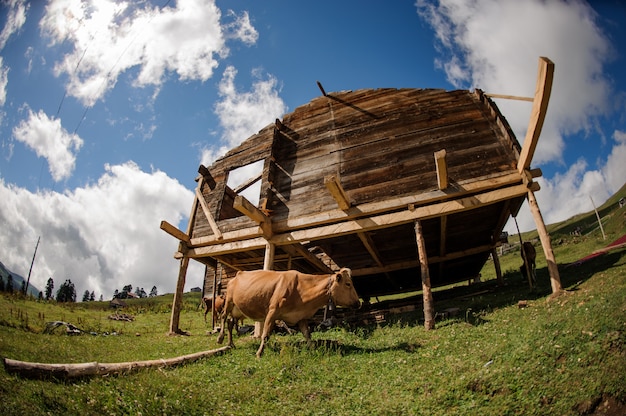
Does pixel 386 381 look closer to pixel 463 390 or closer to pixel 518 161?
pixel 463 390

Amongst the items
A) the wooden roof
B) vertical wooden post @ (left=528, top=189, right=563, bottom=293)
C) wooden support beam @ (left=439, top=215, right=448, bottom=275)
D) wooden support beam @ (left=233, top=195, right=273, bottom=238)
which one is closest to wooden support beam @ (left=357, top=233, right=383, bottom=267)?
the wooden roof

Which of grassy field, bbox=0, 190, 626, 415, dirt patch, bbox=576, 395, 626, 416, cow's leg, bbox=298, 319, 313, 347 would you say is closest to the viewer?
dirt patch, bbox=576, 395, 626, 416

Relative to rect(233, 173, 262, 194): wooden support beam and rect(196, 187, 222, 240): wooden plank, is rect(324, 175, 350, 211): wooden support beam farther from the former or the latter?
rect(196, 187, 222, 240): wooden plank

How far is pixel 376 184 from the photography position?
1191 cm

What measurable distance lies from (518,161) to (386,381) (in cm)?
790

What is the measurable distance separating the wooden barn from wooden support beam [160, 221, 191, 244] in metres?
0.04

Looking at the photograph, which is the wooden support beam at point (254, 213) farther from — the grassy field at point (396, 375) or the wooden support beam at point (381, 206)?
the grassy field at point (396, 375)

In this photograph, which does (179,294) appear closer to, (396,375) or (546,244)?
(396,375)

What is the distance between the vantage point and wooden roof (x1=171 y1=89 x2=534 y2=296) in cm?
1086

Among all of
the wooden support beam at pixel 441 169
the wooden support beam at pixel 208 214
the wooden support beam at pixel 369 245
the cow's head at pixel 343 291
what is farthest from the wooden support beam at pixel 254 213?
the wooden support beam at pixel 441 169

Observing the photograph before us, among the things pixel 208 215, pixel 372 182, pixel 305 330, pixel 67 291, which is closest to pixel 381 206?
pixel 372 182

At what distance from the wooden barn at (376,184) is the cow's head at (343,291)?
7.82 feet

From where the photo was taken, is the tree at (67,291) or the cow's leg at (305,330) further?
the tree at (67,291)

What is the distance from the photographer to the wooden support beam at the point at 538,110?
7910 millimetres
